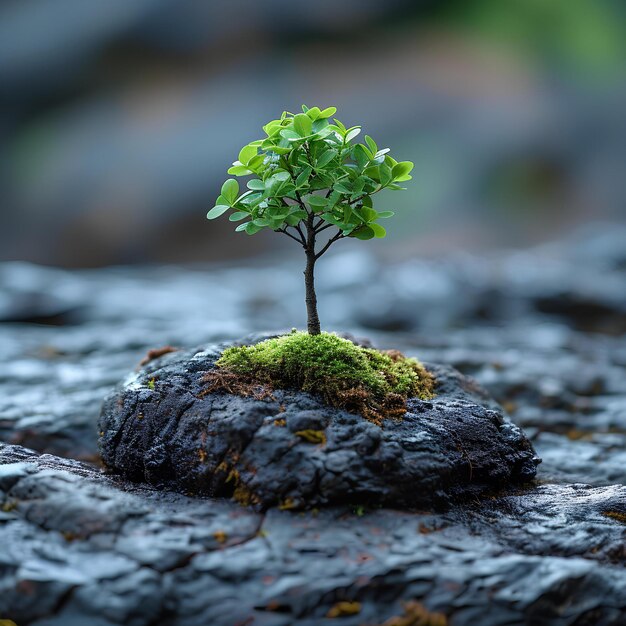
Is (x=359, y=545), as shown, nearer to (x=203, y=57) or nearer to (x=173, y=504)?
(x=173, y=504)

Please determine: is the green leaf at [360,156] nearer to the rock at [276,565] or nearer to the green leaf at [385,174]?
the green leaf at [385,174]

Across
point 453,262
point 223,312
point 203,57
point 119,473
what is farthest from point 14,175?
point 119,473

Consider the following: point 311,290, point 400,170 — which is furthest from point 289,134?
point 311,290

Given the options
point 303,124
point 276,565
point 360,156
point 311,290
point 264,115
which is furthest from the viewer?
point 264,115

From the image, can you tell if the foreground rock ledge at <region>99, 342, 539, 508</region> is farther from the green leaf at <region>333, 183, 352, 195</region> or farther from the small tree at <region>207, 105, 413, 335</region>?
the green leaf at <region>333, 183, 352, 195</region>

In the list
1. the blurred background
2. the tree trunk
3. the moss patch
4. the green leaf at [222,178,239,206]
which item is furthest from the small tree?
the blurred background

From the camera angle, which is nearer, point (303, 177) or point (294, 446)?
point (294, 446)

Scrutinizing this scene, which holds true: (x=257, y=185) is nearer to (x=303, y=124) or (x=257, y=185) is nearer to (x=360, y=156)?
(x=303, y=124)
